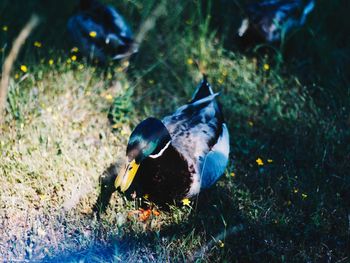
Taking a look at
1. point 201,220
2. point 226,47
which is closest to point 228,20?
point 226,47

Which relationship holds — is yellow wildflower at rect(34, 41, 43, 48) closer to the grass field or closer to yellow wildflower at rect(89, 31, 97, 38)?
the grass field

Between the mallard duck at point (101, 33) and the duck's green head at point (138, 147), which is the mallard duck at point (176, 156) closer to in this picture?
the duck's green head at point (138, 147)

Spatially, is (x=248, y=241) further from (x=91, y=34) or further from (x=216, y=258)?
(x=91, y=34)

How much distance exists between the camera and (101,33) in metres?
4.59

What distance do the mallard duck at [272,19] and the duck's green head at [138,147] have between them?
2.40 meters

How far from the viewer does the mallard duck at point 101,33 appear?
4.52 meters

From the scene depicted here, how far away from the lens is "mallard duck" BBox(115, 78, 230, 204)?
3000mm

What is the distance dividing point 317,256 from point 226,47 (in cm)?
285

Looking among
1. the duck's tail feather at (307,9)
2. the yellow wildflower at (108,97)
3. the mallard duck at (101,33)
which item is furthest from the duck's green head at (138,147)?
the duck's tail feather at (307,9)

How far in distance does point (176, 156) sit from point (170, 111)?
1.26 metres

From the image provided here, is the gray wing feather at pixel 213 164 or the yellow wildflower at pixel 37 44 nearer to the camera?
the gray wing feather at pixel 213 164

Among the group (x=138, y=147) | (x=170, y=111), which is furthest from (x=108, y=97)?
(x=138, y=147)

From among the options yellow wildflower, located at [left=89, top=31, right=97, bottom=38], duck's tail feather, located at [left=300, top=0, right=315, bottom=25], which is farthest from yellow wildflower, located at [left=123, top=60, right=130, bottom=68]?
duck's tail feather, located at [left=300, top=0, right=315, bottom=25]

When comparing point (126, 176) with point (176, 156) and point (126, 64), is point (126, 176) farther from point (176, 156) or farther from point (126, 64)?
point (126, 64)
